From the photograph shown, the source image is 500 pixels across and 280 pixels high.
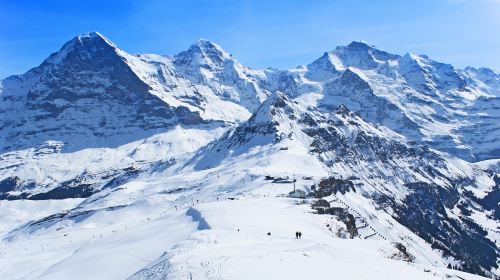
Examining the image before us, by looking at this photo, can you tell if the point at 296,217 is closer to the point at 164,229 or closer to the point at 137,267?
the point at 164,229

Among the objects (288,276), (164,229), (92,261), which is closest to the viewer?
(288,276)

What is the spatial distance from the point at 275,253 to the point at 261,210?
5123 cm

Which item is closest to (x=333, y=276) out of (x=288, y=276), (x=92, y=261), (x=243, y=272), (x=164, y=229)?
(x=288, y=276)

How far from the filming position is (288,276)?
40.7m

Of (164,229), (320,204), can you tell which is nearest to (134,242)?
(164,229)

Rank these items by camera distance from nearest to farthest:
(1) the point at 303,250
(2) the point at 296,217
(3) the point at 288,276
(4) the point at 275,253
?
(3) the point at 288,276
(4) the point at 275,253
(1) the point at 303,250
(2) the point at 296,217

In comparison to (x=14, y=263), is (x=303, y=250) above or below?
above

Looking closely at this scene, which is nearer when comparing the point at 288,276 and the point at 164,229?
the point at 288,276

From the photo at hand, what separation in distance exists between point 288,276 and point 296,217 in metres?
53.1

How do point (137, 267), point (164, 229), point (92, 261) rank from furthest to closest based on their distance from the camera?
point (164, 229), point (92, 261), point (137, 267)

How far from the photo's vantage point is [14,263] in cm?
9919

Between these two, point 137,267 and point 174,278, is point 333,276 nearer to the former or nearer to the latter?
point 174,278

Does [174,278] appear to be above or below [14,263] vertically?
above

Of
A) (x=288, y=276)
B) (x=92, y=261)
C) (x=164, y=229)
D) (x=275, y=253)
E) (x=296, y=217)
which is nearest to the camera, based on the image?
(x=288, y=276)
